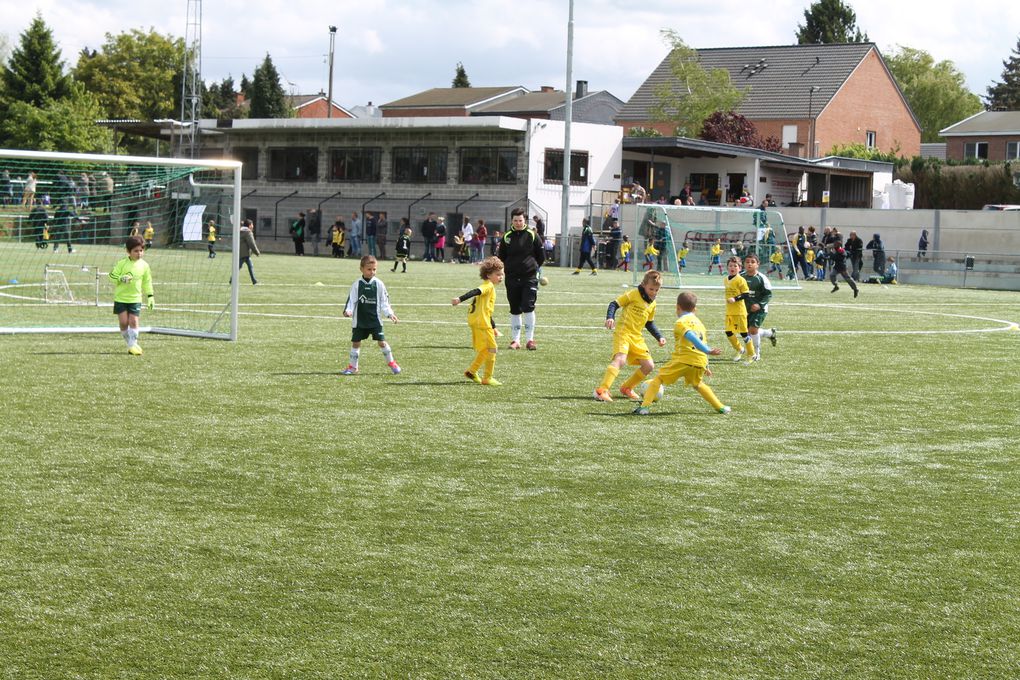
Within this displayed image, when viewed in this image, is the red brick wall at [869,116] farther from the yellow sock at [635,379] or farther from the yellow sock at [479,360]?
the yellow sock at [635,379]

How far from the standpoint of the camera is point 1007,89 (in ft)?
388

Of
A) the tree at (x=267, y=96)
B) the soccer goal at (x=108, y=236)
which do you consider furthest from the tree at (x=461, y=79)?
the soccer goal at (x=108, y=236)

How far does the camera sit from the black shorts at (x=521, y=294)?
55.4 ft

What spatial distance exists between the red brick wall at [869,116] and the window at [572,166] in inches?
1014

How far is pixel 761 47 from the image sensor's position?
7975cm

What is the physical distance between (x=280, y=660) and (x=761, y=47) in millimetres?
79130

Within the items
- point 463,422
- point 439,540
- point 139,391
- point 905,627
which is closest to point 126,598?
point 439,540

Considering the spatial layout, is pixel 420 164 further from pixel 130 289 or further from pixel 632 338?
pixel 632 338

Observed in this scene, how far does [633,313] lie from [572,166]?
4204cm

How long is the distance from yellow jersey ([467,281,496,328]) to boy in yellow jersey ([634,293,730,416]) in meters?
2.15

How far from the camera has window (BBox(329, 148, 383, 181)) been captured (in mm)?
58125

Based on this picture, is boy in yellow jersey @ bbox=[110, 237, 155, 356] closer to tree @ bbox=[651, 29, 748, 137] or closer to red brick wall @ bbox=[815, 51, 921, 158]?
tree @ bbox=[651, 29, 748, 137]

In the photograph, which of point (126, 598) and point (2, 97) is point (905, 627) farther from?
point (2, 97)

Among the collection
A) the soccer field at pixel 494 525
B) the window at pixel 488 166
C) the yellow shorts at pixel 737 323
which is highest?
the window at pixel 488 166
